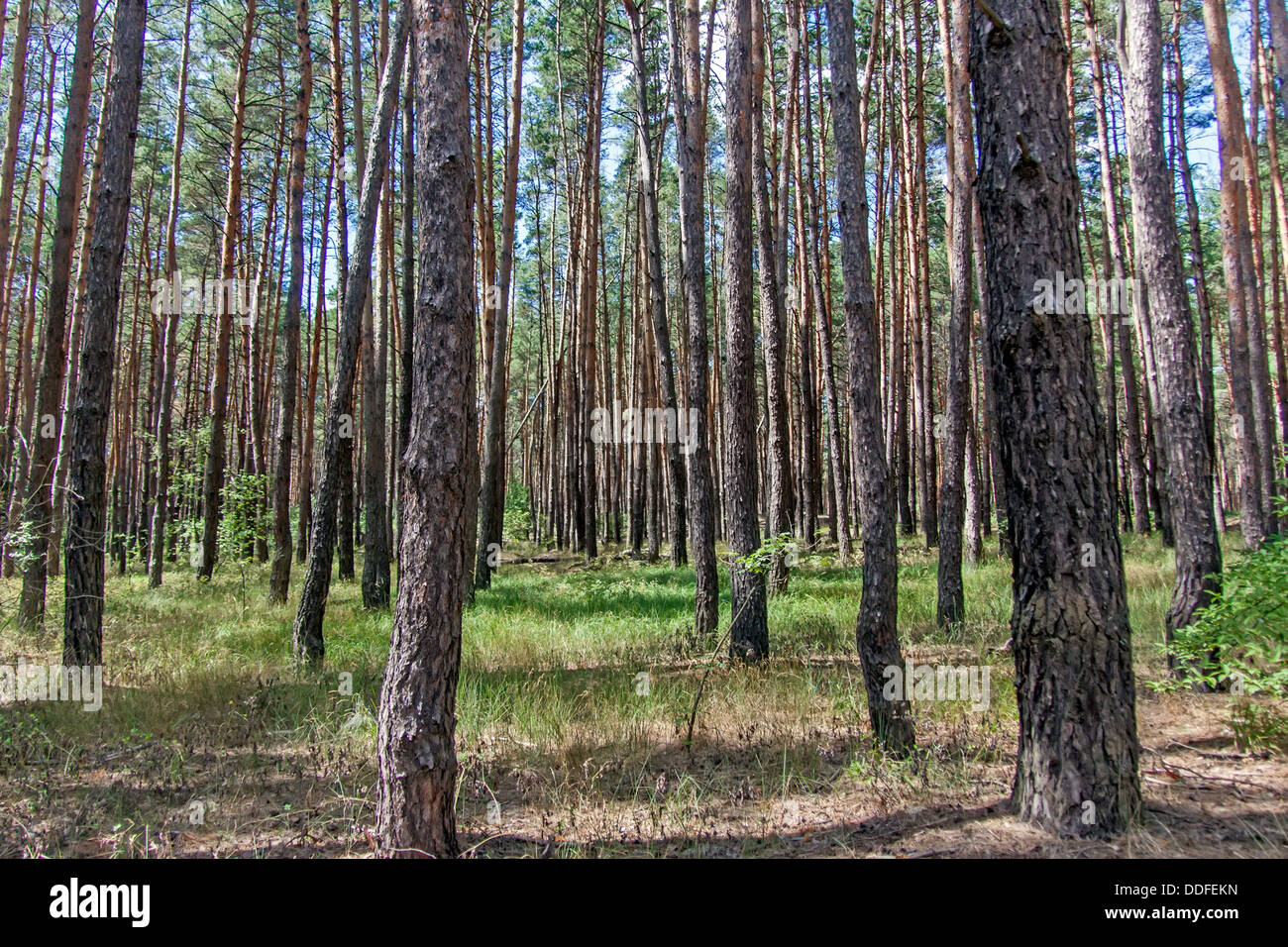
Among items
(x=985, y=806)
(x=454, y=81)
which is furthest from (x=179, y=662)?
(x=985, y=806)

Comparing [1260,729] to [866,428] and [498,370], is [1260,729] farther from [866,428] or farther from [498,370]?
[498,370]

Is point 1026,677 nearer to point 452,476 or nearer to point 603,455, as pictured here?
point 452,476

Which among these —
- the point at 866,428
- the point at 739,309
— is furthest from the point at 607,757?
the point at 739,309

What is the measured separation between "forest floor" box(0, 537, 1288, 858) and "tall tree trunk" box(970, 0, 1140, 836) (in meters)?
0.36

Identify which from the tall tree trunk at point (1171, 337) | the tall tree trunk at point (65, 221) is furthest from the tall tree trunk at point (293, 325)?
the tall tree trunk at point (1171, 337)

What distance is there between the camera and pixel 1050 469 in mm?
3201

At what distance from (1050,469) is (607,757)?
3234mm

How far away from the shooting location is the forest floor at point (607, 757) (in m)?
3.59

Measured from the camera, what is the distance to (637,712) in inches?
213

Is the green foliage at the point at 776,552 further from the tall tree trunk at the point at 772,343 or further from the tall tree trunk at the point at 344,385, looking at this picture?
the tall tree trunk at the point at 344,385

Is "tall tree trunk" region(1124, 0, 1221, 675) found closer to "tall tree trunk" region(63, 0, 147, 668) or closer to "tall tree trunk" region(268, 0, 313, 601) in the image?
"tall tree trunk" region(63, 0, 147, 668)

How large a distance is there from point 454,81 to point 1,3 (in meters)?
10.2

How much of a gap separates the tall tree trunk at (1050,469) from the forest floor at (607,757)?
1.17 feet

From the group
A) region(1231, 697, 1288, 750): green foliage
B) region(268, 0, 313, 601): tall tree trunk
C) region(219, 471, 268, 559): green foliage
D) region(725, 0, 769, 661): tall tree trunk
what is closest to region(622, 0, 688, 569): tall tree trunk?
region(725, 0, 769, 661): tall tree trunk
